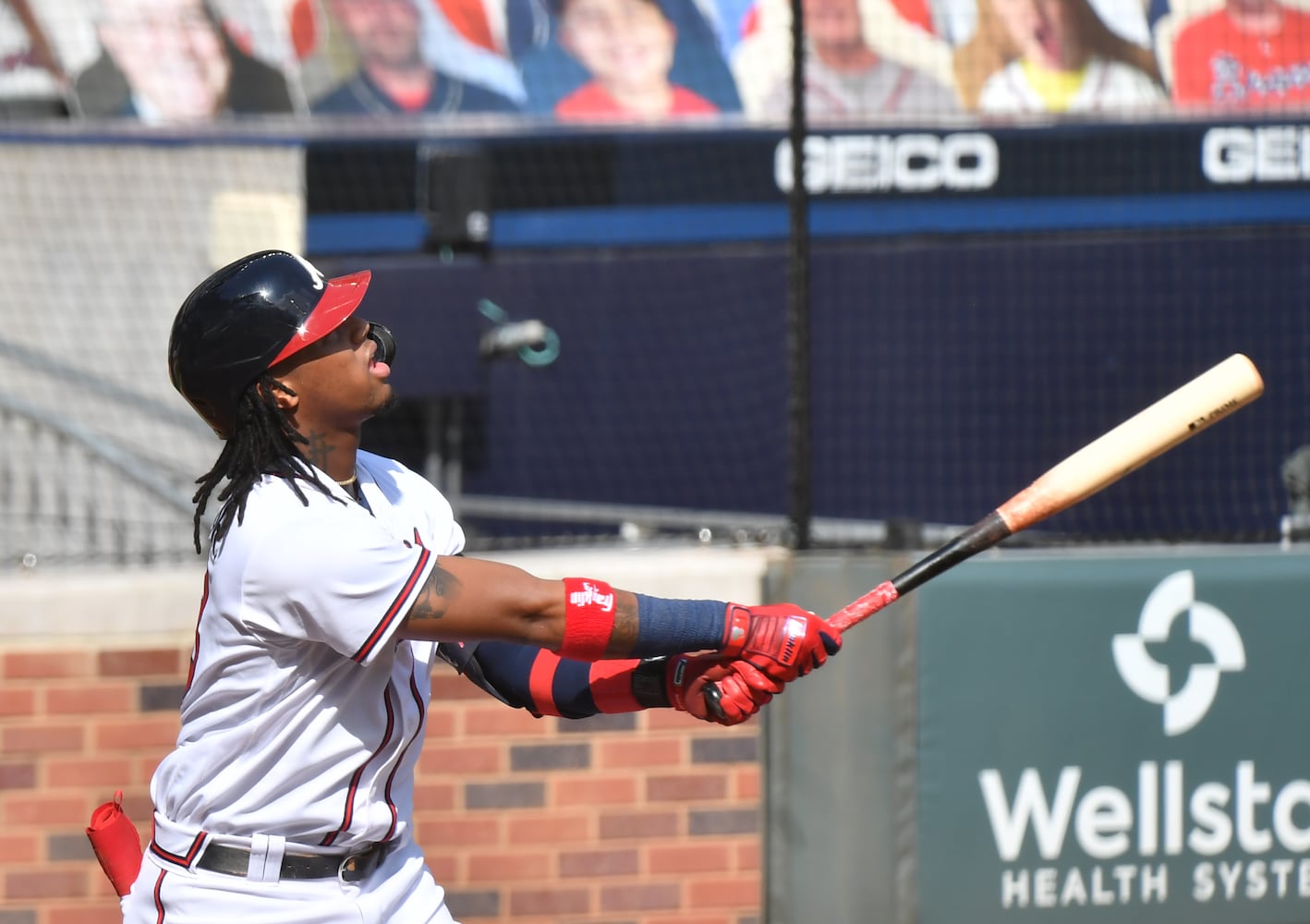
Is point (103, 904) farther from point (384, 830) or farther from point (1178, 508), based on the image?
point (1178, 508)

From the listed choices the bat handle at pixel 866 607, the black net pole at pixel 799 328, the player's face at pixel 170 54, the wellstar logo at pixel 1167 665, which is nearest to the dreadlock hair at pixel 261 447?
the bat handle at pixel 866 607

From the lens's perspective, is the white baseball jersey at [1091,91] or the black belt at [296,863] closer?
the black belt at [296,863]

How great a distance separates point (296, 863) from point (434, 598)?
51cm

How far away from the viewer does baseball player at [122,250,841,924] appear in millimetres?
2322

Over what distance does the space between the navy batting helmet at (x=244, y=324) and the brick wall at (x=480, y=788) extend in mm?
1789

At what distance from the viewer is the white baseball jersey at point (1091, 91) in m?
6.49

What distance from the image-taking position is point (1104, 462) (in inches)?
112

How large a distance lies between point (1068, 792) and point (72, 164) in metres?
5.68

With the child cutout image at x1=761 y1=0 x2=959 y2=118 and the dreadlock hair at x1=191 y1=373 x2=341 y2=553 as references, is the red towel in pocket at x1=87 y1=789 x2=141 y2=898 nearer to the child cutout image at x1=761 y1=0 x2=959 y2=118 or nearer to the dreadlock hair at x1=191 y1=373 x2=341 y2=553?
the dreadlock hair at x1=191 y1=373 x2=341 y2=553

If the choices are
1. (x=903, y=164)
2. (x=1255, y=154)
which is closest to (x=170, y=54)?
(x=903, y=164)

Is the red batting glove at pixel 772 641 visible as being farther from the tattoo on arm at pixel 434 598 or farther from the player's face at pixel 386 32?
the player's face at pixel 386 32

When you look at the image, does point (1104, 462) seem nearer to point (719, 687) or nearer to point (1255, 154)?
point (719, 687)

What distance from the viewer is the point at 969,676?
167 inches

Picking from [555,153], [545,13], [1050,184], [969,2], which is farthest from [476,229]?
[969,2]
